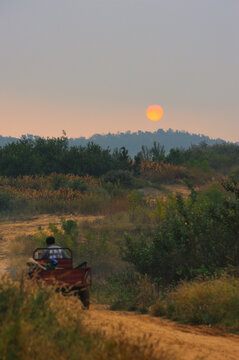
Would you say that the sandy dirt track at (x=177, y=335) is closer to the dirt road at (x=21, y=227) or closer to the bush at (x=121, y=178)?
the dirt road at (x=21, y=227)

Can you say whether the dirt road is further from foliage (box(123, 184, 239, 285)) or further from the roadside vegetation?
foliage (box(123, 184, 239, 285))

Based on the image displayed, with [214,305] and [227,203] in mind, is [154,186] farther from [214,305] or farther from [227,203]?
[214,305]

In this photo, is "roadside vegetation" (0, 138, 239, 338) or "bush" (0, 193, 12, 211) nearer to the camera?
"roadside vegetation" (0, 138, 239, 338)

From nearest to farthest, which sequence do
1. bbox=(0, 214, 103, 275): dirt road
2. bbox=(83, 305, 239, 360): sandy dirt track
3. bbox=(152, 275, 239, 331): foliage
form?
bbox=(83, 305, 239, 360): sandy dirt track < bbox=(152, 275, 239, 331): foliage < bbox=(0, 214, 103, 275): dirt road

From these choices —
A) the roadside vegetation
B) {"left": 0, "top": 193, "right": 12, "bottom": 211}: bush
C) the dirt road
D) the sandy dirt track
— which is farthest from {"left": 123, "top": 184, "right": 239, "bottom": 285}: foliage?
{"left": 0, "top": 193, "right": 12, "bottom": 211}: bush

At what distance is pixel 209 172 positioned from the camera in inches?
1511

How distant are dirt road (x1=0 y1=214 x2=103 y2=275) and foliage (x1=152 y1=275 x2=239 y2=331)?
7078 mm

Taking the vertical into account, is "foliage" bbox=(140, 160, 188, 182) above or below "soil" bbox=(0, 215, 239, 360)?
above

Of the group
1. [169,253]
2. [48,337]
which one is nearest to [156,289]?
[169,253]

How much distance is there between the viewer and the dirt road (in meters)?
16.9

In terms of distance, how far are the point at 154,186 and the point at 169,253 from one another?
20430 mm

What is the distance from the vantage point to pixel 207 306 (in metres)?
9.20

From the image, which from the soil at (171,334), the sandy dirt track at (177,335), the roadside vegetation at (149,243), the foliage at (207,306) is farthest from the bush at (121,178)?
the sandy dirt track at (177,335)

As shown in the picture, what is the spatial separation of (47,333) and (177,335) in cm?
306
